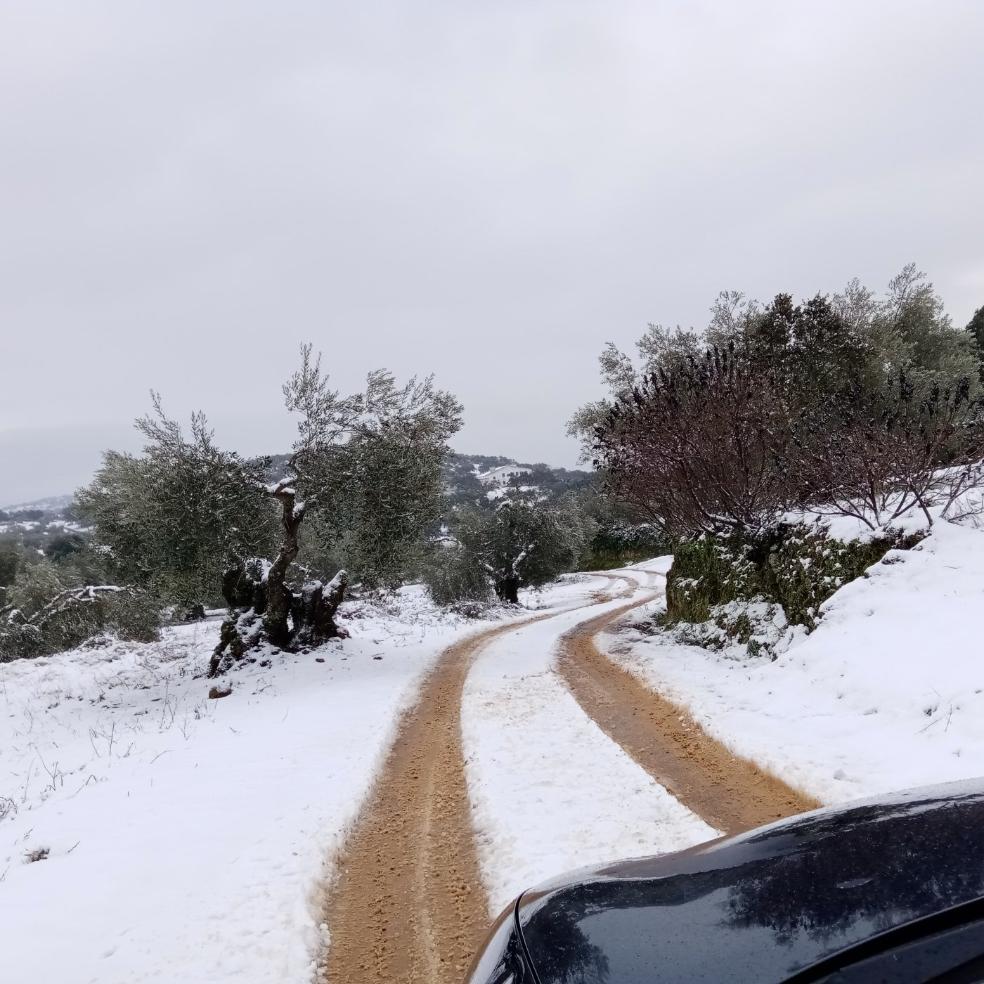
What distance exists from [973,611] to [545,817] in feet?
20.0

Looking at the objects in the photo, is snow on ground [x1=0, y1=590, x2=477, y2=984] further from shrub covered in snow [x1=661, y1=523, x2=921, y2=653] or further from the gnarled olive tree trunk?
shrub covered in snow [x1=661, y1=523, x2=921, y2=653]

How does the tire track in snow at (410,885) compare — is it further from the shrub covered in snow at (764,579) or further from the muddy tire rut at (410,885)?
the shrub covered in snow at (764,579)

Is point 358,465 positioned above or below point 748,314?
below

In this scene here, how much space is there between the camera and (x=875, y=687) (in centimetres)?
721

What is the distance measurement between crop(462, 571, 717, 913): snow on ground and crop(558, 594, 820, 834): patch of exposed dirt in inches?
8.6

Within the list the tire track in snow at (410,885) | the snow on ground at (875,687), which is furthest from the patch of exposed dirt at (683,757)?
the tire track in snow at (410,885)

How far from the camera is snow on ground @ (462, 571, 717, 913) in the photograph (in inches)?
192

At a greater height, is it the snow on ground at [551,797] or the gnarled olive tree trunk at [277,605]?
the gnarled olive tree trunk at [277,605]

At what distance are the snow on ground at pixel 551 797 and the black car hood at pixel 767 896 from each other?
2.62 m

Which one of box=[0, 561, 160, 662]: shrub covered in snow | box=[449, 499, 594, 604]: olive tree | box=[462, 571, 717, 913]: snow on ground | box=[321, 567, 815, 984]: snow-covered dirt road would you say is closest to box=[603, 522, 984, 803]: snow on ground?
box=[321, 567, 815, 984]: snow-covered dirt road

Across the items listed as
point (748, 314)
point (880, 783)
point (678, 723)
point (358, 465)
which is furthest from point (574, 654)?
point (748, 314)

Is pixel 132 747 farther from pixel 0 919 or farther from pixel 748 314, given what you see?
pixel 748 314

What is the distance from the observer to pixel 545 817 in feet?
18.4

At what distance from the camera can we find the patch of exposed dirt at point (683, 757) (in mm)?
5516
